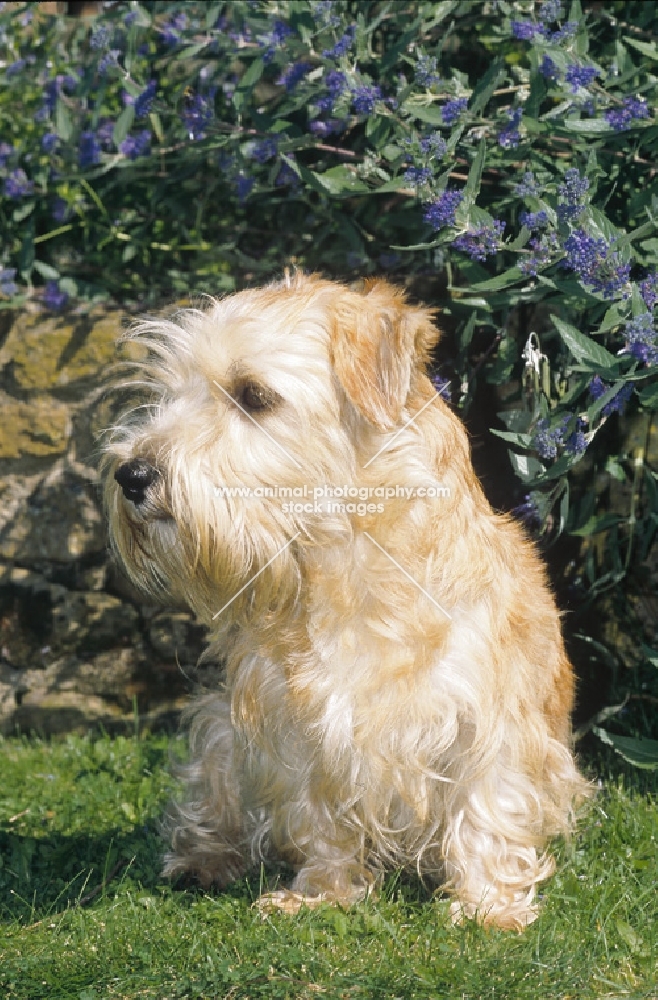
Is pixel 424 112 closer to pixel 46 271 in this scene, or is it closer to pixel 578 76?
pixel 578 76

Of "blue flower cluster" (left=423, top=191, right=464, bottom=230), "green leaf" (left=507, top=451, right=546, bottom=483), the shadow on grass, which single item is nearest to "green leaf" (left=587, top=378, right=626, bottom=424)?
"green leaf" (left=507, top=451, right=546, bottom=483)

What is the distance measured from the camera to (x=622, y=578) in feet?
12.9

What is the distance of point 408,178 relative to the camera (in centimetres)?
335

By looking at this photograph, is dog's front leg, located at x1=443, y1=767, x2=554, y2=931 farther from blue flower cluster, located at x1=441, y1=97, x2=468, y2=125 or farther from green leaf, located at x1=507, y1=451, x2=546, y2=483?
blue flower cluster, located at x1=441, y1=97, x2=468, y2=125

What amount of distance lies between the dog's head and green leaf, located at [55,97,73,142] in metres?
1.80

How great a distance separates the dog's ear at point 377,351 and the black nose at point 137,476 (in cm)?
51

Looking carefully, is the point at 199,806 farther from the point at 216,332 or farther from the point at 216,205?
the point at 216,205

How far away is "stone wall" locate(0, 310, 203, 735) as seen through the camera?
14.1 feet

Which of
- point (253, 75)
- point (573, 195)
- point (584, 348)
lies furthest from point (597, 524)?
point (253, 75)

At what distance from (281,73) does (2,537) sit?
78.0 inches

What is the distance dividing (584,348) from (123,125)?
1.92 m

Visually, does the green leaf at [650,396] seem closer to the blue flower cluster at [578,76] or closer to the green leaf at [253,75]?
the blue flower cluster at [578,76]

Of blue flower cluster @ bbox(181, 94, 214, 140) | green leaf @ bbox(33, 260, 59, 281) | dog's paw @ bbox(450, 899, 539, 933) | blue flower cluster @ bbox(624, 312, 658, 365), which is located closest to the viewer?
dog's paw @ bbox(450, 899, 539, 933)

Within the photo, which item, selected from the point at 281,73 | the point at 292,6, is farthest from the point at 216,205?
the point at 292,6
